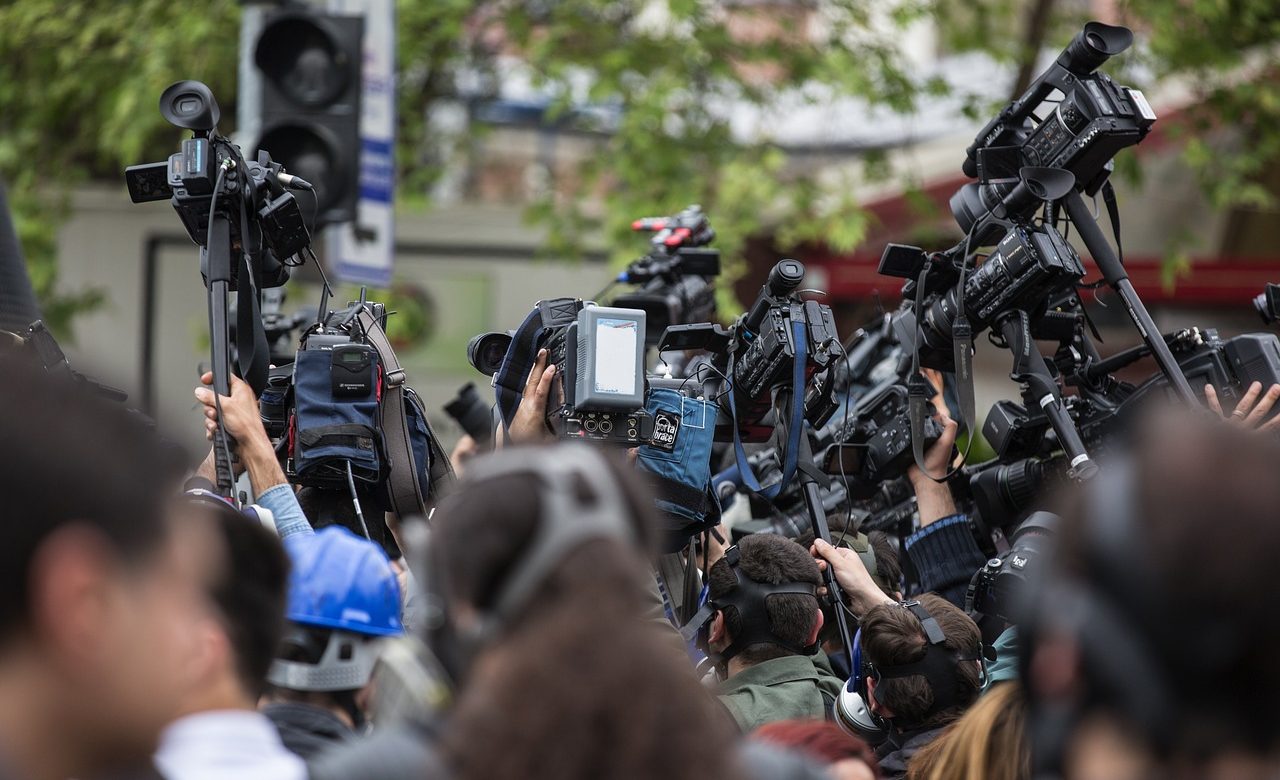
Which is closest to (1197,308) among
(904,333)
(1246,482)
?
(904,333)

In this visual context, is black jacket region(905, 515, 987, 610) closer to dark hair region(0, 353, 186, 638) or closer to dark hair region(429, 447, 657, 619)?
dark hair region(429, 447, 657, 619)

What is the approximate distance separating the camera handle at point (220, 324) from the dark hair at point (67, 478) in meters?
1.96

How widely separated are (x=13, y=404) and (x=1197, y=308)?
11752 mm

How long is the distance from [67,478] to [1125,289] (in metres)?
3.31

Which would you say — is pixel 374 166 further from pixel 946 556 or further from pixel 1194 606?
pixel 1194 606

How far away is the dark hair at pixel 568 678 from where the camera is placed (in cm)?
157

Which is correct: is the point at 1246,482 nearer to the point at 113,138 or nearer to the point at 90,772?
the point at 90,772

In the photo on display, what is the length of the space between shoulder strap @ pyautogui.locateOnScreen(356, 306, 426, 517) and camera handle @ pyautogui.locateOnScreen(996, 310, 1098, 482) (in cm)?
169

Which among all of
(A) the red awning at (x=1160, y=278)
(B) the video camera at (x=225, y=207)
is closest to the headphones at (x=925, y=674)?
(B) the video camera at (x=225, y=207)

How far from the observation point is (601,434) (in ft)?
13.2

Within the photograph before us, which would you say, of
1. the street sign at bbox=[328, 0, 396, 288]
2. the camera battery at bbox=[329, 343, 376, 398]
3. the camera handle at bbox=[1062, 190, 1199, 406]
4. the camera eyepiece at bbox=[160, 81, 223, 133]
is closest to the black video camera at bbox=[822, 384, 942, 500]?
the camera handle at bbox=[1062, 190, 1199, 406]

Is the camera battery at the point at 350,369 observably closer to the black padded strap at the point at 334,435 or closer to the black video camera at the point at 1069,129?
the black padded strap at the point at 334,435

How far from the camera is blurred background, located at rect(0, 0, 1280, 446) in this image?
27.8 ft

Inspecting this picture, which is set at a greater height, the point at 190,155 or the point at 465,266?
the point at 465,266
